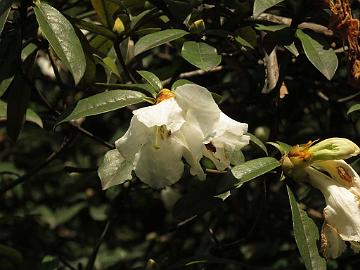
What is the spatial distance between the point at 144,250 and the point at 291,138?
80 centimetres

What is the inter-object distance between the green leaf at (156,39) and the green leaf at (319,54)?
0.75 feet

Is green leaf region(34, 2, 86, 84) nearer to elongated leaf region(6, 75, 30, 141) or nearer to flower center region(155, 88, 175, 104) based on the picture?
flower center region(155, 88, 175, 104)

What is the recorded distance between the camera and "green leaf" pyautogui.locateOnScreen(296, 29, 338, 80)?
132 cm

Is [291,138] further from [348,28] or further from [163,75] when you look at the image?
[348,28]

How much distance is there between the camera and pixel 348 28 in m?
1.38

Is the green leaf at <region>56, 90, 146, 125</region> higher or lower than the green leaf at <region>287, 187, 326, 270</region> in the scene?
higher

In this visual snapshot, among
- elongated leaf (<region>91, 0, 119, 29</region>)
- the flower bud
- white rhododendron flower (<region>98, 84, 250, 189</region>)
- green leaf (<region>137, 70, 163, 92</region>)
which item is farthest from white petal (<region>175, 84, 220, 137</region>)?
elongated leaf (<region>91, 0, 119, 29</region>)

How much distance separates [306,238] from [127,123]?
2.83 ft

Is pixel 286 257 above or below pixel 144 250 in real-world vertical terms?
above

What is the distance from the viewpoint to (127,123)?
1.97 meters

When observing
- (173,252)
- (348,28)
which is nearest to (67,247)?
(173,252)

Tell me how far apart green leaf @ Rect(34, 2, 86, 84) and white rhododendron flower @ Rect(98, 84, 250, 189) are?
15 cm

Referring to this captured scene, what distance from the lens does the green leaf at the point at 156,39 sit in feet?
4.18

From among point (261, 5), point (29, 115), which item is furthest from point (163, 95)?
point (29, 115)
